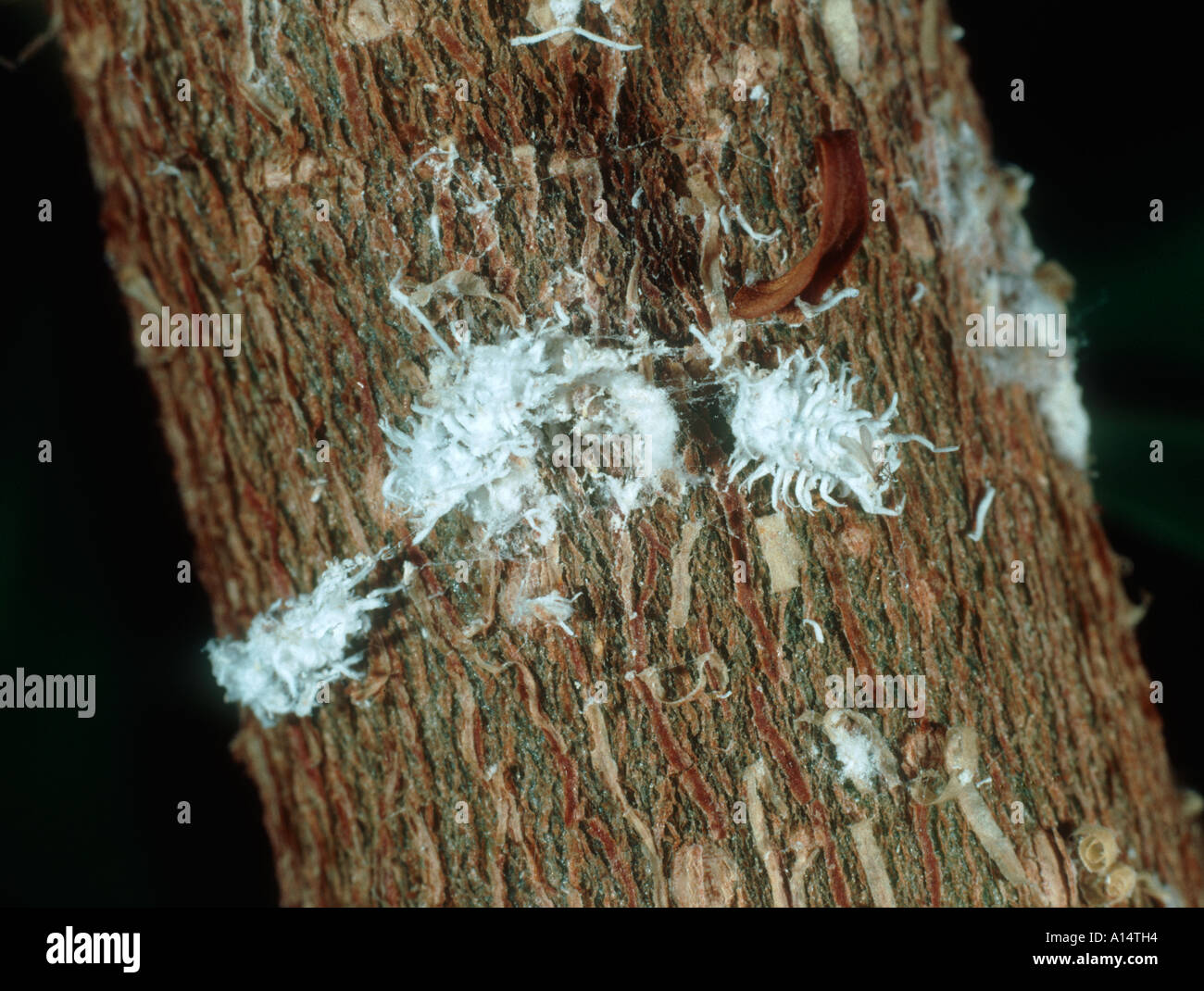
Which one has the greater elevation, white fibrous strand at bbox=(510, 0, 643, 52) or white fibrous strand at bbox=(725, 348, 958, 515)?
white fibrous strand at bbox=(510, 0, 643, 52)

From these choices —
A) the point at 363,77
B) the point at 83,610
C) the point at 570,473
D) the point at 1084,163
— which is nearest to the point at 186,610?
the point at 83,610

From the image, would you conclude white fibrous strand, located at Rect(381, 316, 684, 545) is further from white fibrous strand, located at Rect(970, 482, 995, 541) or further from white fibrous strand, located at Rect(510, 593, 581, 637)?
white fibrous strand, located at Rect(970, 482, 995, 541)

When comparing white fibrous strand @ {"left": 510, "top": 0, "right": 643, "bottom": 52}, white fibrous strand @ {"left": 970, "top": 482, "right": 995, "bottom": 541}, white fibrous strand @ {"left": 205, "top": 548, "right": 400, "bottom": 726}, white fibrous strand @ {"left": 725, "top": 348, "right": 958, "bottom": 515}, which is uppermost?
white fibrous strand @ {"left": 510, "top": 0, "right": 643, "bottom": 52}

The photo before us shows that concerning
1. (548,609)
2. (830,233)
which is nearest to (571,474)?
(548,609)

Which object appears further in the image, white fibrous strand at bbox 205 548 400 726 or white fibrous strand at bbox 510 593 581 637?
white fibrous strand at bbox 205 548 400 726

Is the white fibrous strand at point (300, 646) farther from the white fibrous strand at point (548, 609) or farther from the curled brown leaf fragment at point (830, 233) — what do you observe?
the curled brown leaf fragment at point (830, 233)

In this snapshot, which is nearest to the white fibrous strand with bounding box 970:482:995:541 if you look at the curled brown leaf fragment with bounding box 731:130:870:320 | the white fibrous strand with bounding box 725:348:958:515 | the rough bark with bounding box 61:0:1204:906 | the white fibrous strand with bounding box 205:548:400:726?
the rough bark with bounding box 61:0:1204:906
